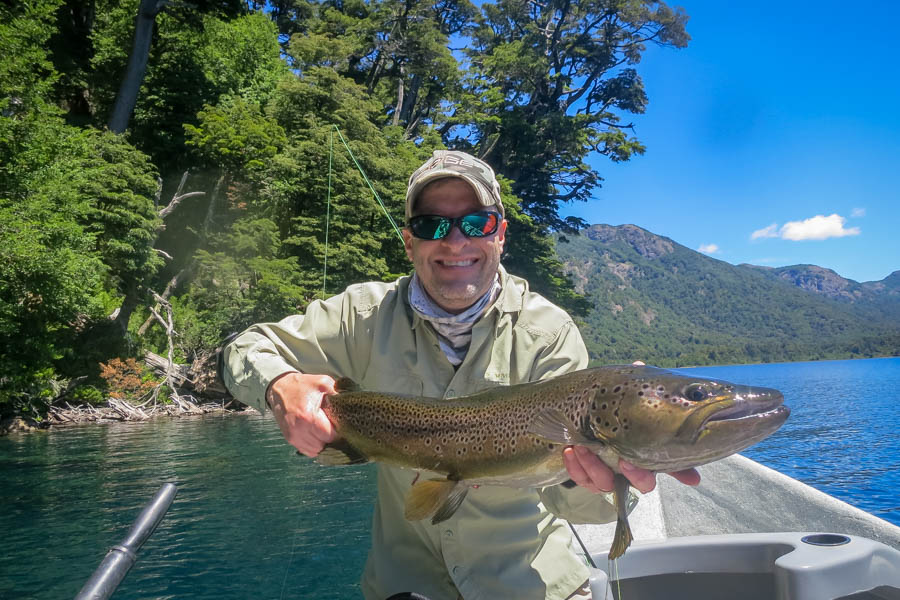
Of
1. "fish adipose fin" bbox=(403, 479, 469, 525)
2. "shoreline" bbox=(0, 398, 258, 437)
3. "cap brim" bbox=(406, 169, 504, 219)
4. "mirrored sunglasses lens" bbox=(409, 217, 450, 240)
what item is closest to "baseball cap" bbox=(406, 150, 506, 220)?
"cap brim" bbox=(406, 169, 504, 219)

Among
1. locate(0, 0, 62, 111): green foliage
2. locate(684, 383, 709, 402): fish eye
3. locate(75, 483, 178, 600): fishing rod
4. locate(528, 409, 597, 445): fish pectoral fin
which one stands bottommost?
A: locate(75, 483, 178, 600): fishing rod

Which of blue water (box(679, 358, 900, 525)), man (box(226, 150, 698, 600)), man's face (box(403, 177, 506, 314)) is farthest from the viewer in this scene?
blue water (box(679, 358, 900, 525))

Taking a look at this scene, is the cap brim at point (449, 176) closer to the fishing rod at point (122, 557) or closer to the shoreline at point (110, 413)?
the fishing rod at point (122, 557)

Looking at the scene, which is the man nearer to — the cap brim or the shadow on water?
the cap brim

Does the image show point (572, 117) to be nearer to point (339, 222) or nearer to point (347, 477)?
point (339, 222)

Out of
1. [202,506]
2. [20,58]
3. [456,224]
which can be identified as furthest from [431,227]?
[20,58]

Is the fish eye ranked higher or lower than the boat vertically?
higher

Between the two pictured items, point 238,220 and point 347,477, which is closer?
point 347,477

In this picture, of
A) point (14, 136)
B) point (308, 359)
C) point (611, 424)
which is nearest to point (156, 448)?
point (14, 136)

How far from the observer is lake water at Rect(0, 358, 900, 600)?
7418 millimetres

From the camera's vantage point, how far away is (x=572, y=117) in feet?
133

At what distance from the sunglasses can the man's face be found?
0.08 feet

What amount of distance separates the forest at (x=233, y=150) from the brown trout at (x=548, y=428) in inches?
628

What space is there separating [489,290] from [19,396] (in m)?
24.5
